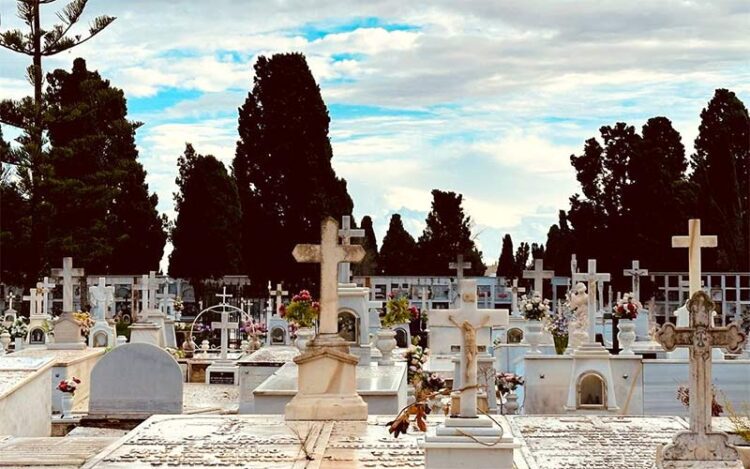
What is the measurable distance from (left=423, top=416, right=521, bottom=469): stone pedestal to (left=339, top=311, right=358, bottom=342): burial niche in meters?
8.24

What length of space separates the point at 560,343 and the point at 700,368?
1136cm

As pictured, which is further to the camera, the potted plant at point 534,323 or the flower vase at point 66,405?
the potted plant at point 534,323

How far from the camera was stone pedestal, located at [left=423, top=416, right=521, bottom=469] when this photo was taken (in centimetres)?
663

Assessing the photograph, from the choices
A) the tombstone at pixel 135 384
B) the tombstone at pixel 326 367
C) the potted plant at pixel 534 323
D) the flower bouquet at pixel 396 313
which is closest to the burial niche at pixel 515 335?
the potted plant at pixel 534 323

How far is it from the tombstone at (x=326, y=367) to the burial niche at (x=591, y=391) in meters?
3.89

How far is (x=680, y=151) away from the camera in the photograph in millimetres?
41156

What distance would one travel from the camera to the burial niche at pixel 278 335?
21.1m

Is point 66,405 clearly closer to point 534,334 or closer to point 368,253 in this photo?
point 534,334

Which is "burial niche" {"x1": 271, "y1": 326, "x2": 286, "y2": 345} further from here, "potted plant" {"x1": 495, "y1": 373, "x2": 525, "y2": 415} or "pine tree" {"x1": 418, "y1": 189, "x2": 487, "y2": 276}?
"pine tree" {"x1": 418, "y1": 189, "x2": 487, "y2": 276}

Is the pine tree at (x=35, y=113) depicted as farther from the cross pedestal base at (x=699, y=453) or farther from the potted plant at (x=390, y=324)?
the cross pedestal base at (x=699, y=453)

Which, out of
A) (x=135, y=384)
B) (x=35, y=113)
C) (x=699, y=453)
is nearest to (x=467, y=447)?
(x=699, y=453)

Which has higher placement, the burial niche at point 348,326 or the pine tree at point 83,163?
the pine tree at point 83,163

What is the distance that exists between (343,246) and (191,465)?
8.71ft

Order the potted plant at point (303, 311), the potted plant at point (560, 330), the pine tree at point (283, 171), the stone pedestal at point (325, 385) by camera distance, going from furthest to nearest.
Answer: the pine tree at point (283, 171)
the potted plant at point (560, 330)
the potted plant at point (303, 311)
the stone pedestal at point (325, 385)
